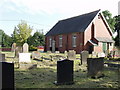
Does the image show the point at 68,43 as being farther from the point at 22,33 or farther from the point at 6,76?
the point at 6,76

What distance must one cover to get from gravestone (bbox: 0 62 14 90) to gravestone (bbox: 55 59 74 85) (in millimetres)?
2028

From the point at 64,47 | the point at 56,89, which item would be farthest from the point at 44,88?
the point at 64,47

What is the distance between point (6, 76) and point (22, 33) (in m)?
50.0

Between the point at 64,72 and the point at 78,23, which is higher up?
the point at 78,23

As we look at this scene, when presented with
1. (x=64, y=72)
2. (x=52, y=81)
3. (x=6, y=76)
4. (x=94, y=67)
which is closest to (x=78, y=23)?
(x=94, y=67)

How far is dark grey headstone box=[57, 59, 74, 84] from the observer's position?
677 cm

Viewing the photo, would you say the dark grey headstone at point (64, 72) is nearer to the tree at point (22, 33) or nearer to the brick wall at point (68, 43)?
the brick wall at point (68, 43)

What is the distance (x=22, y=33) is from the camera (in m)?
54.2

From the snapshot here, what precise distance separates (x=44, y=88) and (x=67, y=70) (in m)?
1.43

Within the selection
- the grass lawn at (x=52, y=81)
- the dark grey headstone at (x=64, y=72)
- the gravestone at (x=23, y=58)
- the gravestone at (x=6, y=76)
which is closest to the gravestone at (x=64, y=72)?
the dark grey headstone at (x=64, y=72)

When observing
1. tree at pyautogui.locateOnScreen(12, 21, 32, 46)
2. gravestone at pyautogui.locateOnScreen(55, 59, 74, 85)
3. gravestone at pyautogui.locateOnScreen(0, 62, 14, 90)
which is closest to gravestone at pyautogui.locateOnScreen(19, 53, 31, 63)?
gravestone at pyautogui.locateOnScreen(55, 59, 74, 85)

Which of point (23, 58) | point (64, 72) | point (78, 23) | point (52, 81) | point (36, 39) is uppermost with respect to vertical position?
point (78, 23)

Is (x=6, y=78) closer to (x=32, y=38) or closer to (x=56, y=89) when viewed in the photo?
(x=56, y=89)

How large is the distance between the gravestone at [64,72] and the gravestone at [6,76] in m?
2.03
